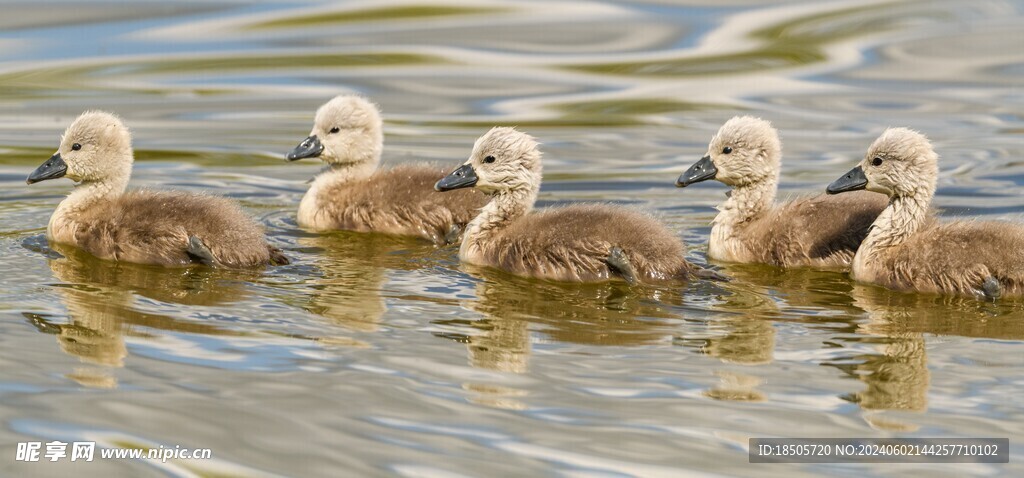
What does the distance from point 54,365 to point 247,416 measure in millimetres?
1199

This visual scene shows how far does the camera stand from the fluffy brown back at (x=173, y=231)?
9031 millimetres

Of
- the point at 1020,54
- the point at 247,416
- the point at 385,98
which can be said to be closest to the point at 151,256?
the point at 247,416

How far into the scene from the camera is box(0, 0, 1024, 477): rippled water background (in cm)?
620

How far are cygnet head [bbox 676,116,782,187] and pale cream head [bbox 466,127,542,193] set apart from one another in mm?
1017

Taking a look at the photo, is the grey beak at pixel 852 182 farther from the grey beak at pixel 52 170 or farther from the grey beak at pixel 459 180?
the grey beak at pixel 52 170

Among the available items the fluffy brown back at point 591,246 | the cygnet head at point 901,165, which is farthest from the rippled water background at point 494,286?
the cygnet head at point 901,165

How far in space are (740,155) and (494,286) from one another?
7.15 feet

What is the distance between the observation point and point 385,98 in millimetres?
15273

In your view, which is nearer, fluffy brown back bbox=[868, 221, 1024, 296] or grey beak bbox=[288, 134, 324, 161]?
fluffy brown back bbox=[868, 221, 1024, 296]

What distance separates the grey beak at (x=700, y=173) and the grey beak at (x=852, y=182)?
2.91 feet

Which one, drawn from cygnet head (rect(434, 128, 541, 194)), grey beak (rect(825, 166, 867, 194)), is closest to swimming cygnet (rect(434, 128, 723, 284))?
cygnet head (rect(434, 128, 541, 194))

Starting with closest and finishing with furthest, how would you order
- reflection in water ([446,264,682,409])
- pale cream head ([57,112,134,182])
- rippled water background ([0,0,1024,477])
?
1. rippled water background ([0,0,1024,477])
2. reflection in water ([446,264,682,409])
3. pale cream head ([57,112,134,182])

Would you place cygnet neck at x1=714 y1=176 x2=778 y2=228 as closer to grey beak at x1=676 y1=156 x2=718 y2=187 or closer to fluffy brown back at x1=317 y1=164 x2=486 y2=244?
grey beak at x1=676 y1=156 x2=718 y2=187

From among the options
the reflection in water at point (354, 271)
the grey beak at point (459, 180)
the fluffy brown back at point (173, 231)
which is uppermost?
the grey beak at point (459, 180)
